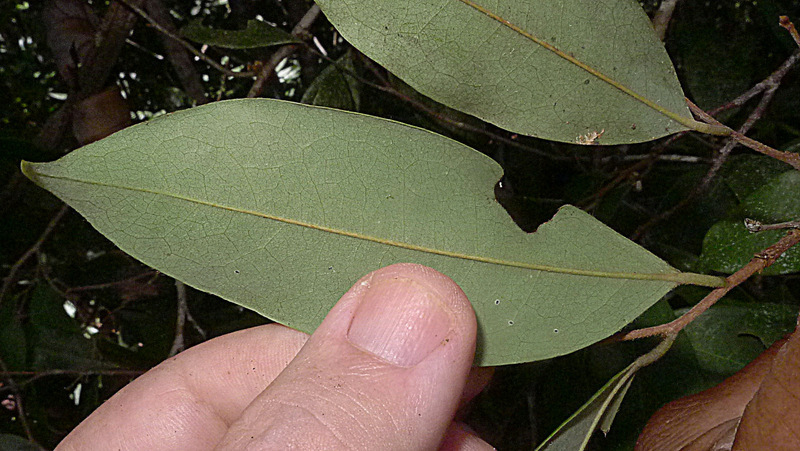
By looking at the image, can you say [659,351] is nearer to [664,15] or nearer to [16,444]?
[664,15]

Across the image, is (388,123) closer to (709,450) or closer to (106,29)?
(709,450)

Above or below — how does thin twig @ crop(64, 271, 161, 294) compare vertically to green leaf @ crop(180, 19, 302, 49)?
below

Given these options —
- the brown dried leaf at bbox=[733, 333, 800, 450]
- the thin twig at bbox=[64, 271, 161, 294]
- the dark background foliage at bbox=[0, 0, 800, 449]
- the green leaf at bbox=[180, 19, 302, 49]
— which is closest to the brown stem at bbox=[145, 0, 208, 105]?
the dark background foliage at bbox=[0, 0, 800, 449]

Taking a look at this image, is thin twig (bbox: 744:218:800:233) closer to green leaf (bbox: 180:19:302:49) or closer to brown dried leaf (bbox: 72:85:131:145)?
green leaf (bbox: 180:19:302:49)

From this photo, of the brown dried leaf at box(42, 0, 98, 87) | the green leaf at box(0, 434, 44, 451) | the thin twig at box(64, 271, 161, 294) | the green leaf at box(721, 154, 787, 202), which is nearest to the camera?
the green leaf at box(721, 154, 787, 202)

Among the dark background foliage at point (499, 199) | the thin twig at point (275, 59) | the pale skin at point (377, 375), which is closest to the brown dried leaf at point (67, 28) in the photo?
the dark background foliage at point (499, 199)

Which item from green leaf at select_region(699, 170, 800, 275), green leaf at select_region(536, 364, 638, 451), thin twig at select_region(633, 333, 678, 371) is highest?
green leaf at select_region(699, 170, 800, 275)
